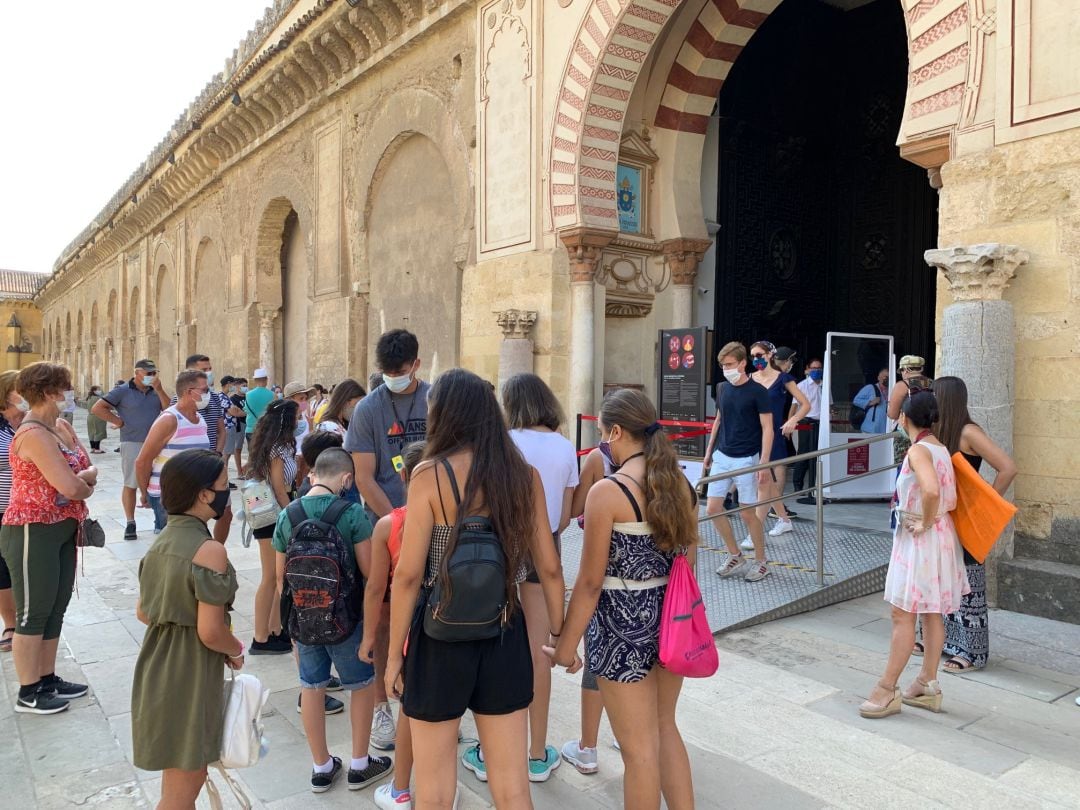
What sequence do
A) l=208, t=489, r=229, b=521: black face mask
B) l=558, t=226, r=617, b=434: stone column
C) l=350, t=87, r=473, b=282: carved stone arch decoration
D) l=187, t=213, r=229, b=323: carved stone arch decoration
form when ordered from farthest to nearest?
l=187, t=213, r=229, b=323: carved stone arch decoration, l=350, t=87, r=473, b=282: carved stone arch decoration, l=558, t=226, r=617, b=434: stone column, l=208, t=489, r=229, b=521: black face mask

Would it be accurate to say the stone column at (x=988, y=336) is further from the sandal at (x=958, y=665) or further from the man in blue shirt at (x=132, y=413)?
the man in blue shirt at (x=132, y=413)

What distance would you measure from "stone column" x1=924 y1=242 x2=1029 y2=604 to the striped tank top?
468cm

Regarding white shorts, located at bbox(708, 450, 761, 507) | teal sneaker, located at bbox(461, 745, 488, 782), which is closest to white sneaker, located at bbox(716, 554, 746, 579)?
white shorts, located at bbox(708, 450, 761, 507)

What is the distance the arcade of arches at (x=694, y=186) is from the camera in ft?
14.4

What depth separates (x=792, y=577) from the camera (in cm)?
500

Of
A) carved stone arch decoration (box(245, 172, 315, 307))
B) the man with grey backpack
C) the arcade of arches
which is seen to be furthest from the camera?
carved stone arch decoration (box(245, 172, 315, 307))

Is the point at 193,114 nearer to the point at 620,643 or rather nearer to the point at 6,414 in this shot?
the point at 6,414

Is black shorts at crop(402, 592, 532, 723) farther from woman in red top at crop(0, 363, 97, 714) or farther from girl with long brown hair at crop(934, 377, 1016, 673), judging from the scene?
girl with long brown hair at crop(934, 377, 1016, 673)

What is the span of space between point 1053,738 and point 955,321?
2310mm

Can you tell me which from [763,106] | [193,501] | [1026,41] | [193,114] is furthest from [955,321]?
[193,114]

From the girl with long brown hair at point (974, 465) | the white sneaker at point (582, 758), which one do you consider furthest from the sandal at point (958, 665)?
the white sneaker at point (582, 758)

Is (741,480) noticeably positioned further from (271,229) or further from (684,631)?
(271,229)

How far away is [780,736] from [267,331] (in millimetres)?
16013

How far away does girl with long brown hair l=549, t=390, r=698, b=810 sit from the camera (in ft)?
7.06
